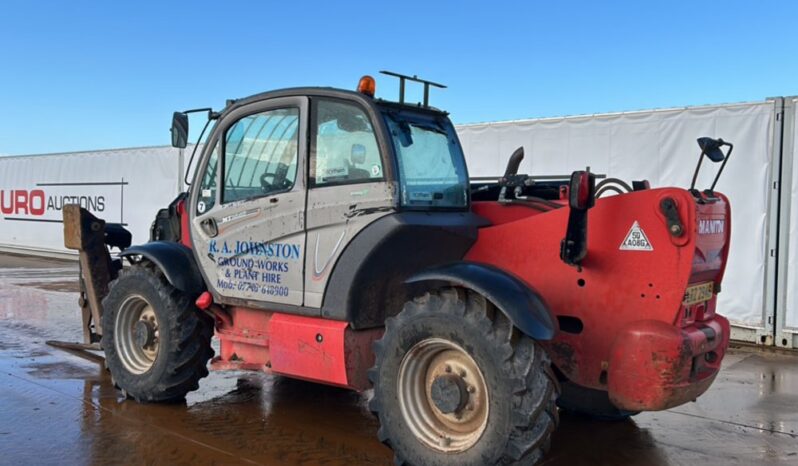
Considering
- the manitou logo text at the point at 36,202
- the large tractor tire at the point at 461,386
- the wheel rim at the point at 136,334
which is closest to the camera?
the large tractor tire at the point at 461,386

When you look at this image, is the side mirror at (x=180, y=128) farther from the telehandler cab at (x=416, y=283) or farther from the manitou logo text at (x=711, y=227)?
the manitou logo text at (x=711, y=227)

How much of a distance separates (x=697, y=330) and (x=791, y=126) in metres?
5.67

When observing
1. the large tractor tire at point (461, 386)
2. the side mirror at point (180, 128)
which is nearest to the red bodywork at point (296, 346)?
the large tractor tire at point (461, 386)

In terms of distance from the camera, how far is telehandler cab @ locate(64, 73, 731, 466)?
3848mm

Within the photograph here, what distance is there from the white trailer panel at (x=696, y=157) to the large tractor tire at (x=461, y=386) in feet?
19.8

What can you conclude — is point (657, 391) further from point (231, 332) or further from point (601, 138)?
point (601, 138)

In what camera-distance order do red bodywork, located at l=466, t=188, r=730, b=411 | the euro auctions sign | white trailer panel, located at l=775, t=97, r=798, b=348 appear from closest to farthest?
red bodywork, located at l=466, t=188, r=730, b=411
white trailer panel, located at l=775, t=97, r=798, b=348
the euro auctions sign

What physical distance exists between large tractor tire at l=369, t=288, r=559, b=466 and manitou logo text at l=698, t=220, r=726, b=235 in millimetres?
1127

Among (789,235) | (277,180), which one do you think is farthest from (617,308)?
(789,235)

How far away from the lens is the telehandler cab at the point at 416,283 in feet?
12.6

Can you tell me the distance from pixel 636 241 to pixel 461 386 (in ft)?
Result: 4.14

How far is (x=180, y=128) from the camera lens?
5578 mm

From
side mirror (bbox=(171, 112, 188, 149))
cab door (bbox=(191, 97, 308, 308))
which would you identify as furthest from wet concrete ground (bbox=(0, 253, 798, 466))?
side mirror (bbox=(171, 112, 188, 149))

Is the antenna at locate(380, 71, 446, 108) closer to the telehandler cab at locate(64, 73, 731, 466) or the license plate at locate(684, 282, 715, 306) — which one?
the telehandler cab at locate(64, 73, 731, 466)
